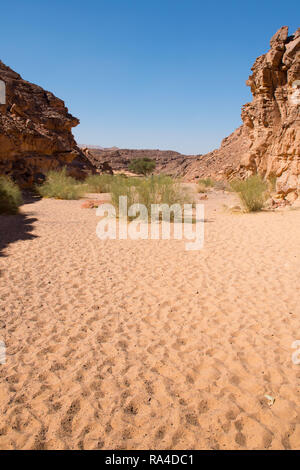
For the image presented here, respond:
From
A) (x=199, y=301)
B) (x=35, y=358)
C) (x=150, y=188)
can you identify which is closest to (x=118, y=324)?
(x=35, y=358)

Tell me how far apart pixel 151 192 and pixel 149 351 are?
745 cm

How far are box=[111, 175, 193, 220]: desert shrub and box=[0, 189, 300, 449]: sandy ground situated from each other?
14.3 ft

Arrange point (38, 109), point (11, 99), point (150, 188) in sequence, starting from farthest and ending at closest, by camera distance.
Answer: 1. point (38, 109)
2. point (11, 99)
3. point (150, 188)

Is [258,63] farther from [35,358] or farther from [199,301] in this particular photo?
[35,358]

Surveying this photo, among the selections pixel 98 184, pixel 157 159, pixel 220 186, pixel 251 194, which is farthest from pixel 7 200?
pixel 157 159

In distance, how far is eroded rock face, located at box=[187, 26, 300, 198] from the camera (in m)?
12.6

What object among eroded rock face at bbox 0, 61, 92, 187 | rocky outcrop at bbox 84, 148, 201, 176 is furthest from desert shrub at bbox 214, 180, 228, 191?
rocky outcrop at bbox 84, 148, 201, 176

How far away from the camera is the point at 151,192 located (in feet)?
32.0

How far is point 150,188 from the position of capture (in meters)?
9.66

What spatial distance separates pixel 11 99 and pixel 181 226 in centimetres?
1807

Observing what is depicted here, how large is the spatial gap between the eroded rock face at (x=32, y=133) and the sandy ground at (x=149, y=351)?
12.3 meters

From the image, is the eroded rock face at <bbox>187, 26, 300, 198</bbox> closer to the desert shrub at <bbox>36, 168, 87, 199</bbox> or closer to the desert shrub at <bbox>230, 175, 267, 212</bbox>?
the desert shrub at <bbox>230, 175, 267, 212</bbox>

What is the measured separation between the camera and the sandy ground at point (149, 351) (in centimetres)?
197

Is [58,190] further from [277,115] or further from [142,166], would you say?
[142,166]
